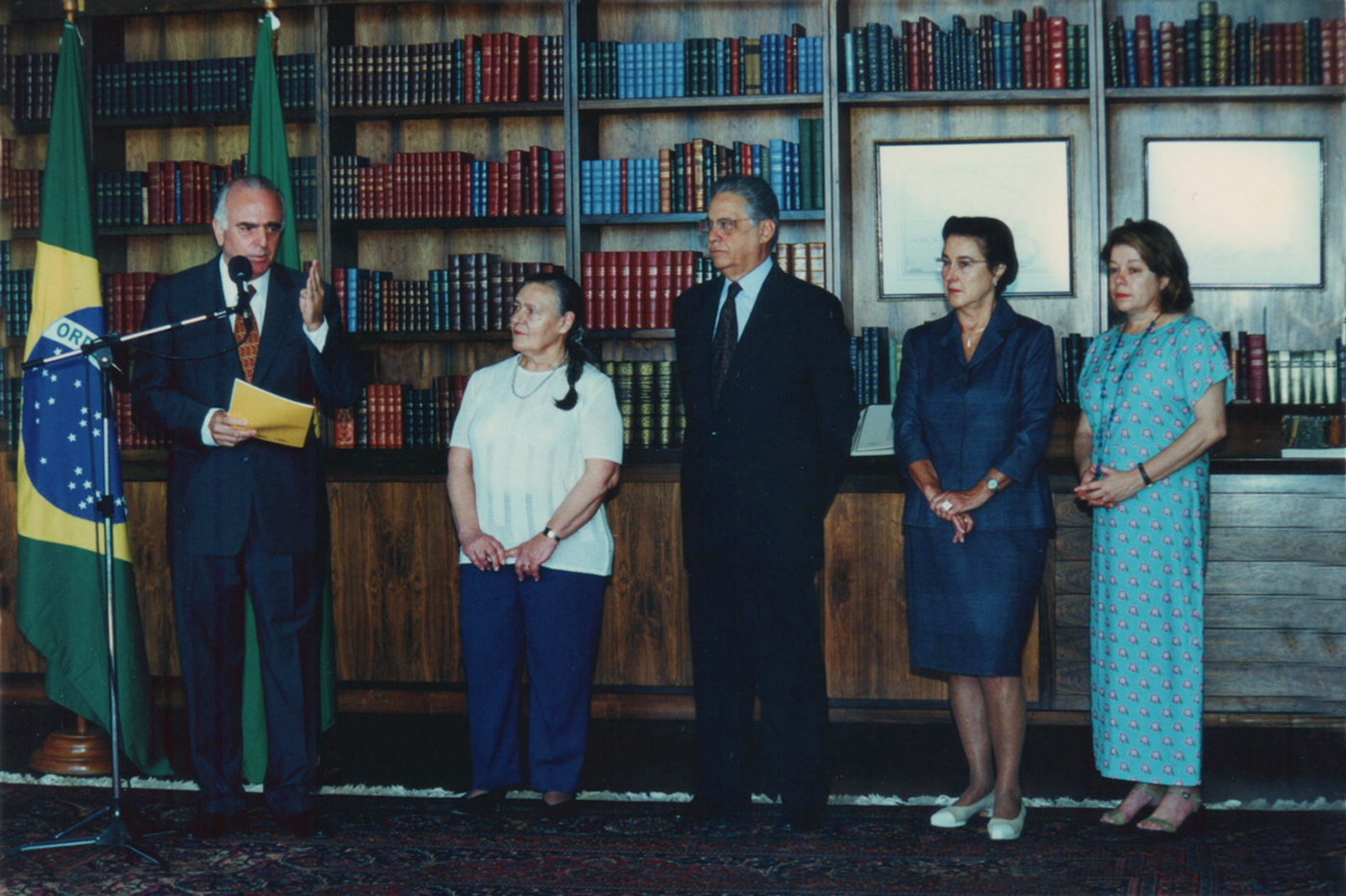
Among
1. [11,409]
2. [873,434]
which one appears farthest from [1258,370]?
[11,409]

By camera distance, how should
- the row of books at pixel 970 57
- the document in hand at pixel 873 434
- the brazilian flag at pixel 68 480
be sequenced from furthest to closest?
the row of books at pixel 970 57
the document in hand at pixel 873 434
the brazilian flag at pixel 68 480

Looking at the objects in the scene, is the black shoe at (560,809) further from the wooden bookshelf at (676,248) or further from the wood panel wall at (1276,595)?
the wood panel wall at (1276,595)

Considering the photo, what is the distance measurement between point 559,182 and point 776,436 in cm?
194

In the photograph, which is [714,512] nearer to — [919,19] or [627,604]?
[627,604]

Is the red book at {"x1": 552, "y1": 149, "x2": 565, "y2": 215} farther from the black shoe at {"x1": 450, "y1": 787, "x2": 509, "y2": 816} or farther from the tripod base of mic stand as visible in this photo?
the tripod base of mic stand

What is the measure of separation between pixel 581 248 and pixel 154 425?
77.0 inches

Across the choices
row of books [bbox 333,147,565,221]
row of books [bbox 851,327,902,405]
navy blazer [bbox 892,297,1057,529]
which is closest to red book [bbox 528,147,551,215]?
row of books [bbox 333,147,565,221]

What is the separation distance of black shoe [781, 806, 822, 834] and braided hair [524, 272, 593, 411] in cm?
116

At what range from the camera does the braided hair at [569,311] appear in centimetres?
340

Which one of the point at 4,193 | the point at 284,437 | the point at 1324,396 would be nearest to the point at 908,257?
the point at 1324,396

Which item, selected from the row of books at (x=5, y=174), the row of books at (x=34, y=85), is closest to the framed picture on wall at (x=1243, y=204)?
the row of books at (x=34, y=85)

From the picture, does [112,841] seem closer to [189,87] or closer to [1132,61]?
[189,87]

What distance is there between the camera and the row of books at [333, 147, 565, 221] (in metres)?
4.80

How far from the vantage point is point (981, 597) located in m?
3.20
